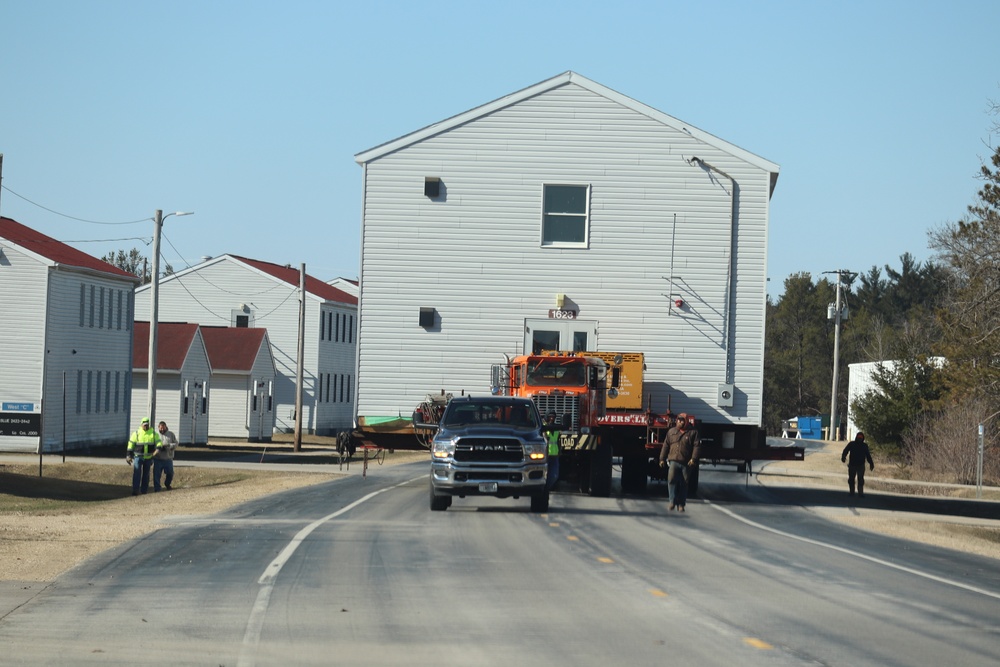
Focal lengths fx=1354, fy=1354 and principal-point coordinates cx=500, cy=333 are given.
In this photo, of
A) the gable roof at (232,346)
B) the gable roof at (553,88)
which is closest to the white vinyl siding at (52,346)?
the gable roof at (232,346)

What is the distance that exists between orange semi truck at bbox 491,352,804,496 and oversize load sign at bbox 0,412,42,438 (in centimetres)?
2528

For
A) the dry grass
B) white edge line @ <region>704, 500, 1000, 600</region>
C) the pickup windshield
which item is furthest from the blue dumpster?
the pickup windshield

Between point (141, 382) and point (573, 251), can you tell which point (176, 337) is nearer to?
point (141, 382)

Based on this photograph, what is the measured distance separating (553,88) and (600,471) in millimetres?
8423

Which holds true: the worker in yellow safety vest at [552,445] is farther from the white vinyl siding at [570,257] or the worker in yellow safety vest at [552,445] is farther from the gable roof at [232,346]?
the gable roof at [232,346]

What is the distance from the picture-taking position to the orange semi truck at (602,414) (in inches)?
1046

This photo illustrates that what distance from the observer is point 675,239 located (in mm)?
28609

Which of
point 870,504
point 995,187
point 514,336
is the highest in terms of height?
point 995,187

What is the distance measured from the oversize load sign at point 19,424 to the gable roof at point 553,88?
23.9m

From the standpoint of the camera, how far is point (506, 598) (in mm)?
12977

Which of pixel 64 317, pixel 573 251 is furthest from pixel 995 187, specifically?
pixel 64 317

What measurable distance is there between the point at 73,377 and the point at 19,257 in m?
5.17

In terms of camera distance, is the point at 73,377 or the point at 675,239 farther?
the point at 73,377

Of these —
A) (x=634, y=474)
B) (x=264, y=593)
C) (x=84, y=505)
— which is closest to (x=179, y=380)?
(x=84, y=505)
